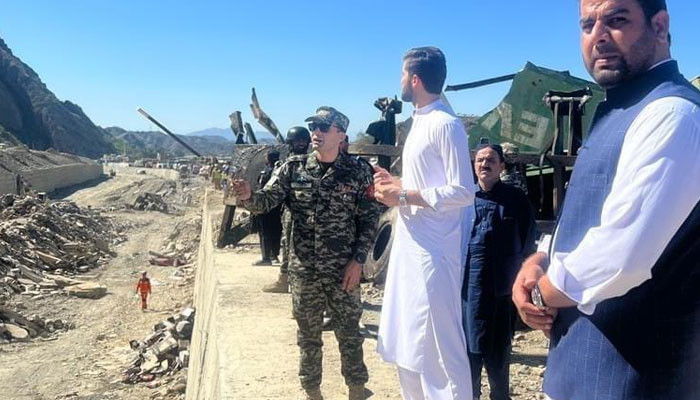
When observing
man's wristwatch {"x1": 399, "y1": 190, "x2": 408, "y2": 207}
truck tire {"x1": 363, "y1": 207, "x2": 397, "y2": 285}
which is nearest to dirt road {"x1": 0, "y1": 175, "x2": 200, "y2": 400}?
truck tire {"x1": 363, "y1": 207, "x2": 397, "y2": 285}

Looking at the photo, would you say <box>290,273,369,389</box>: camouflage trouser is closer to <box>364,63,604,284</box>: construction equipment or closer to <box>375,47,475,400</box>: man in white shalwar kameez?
<box>375,47,475,400</box>: man in white shalwar kameez

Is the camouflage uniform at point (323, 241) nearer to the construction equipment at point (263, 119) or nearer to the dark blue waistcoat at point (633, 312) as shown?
the dark blue waistcoat at point (633, 312)

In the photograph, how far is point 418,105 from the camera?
2793mm

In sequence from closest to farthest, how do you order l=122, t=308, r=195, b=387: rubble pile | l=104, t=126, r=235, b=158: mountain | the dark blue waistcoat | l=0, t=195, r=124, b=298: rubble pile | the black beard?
the dark blue waistcoat, the black beard, l=122, t=308, r=195, b=387: rubble pile, l=0, t=195, r=124, b=298: rubble pile, l=104, t=126, r=235, b=158: mountain

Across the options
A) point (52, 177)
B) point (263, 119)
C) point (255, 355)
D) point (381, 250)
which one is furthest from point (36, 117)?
point (255, 355)

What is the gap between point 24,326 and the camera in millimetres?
10977

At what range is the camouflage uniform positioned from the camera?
337 cm

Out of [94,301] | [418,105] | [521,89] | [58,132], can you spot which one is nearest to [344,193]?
[418,105]

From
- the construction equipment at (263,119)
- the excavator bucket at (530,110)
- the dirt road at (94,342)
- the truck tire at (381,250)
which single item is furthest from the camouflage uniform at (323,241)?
the construction equipment at (263,119)

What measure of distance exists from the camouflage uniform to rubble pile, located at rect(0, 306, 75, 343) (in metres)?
8.93

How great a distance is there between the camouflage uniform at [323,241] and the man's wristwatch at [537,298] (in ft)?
6.06

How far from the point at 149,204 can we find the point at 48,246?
48.8 ft

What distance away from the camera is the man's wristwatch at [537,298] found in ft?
5.06

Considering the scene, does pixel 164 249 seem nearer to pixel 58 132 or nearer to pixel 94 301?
pixel 94 301
